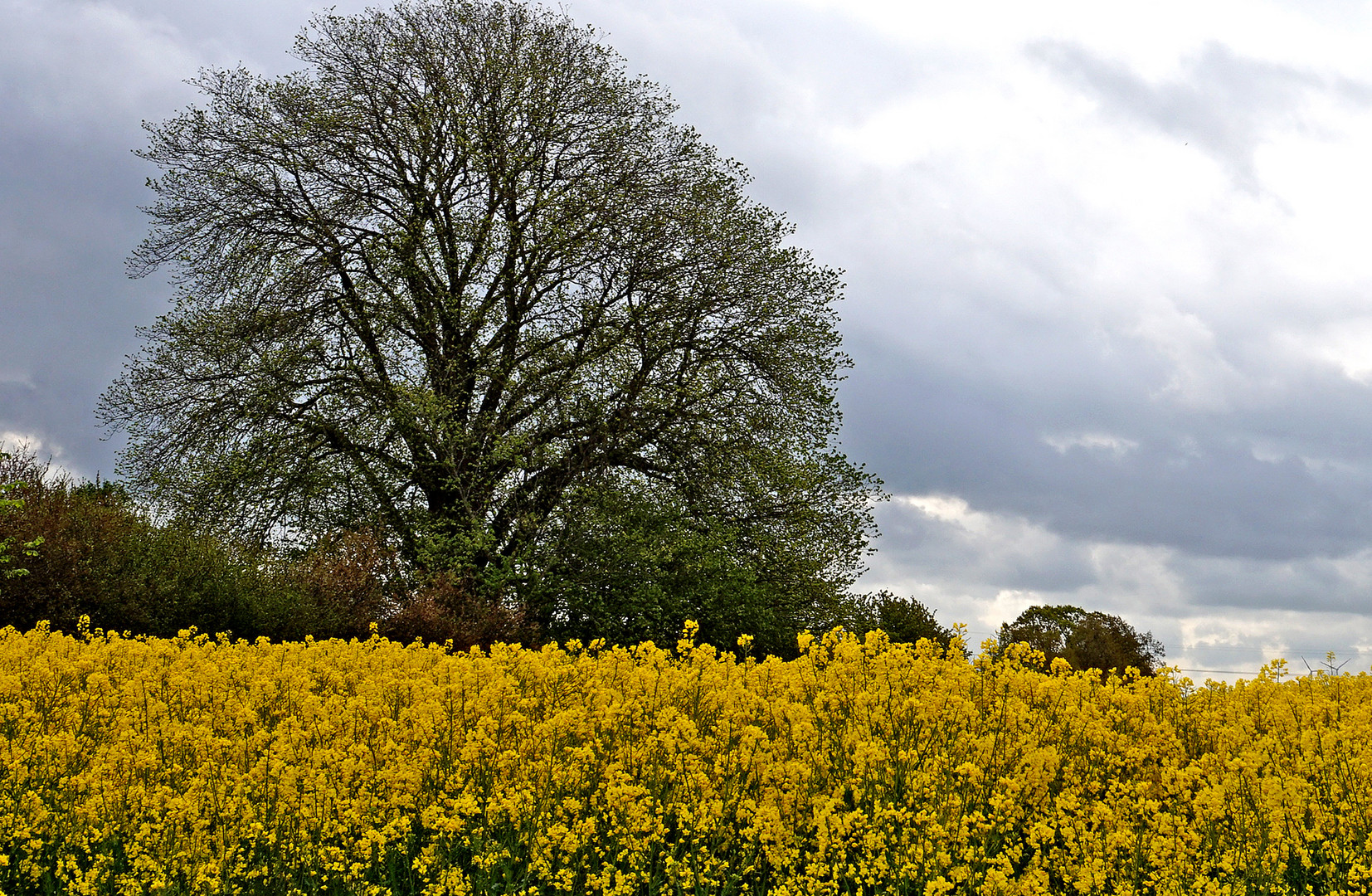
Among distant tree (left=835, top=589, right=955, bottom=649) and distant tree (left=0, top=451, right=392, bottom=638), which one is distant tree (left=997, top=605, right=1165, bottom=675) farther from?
distant tree (left=0, top=451, right=392, bottom=638)

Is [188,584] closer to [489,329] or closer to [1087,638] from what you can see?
[489,329]

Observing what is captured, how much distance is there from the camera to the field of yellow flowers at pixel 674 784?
483 centimetres

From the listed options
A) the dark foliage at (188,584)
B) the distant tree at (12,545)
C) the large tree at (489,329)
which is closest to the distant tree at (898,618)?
the large tree at (489,329)

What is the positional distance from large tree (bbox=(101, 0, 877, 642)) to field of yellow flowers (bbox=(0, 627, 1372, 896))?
11.3 meters

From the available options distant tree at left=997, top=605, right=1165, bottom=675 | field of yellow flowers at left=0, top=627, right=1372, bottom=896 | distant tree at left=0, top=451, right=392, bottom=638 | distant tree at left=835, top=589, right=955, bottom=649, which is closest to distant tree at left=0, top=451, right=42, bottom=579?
distant tree at left=0, top=451, right=392, bottom=638

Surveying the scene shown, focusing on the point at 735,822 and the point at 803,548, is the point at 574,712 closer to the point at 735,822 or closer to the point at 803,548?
the point at 735,822

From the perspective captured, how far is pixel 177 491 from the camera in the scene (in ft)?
62.5

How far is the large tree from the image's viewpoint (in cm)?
1886

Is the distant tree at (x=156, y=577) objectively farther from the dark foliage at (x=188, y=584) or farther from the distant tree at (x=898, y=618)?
the distant tree at (x=898, y=618)

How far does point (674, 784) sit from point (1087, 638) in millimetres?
22082

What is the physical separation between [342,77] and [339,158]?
176 centimetres

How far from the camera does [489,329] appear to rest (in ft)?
65.4

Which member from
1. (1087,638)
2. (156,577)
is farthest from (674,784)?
(1087,638)

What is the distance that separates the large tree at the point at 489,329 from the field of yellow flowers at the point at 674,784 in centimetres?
1133
